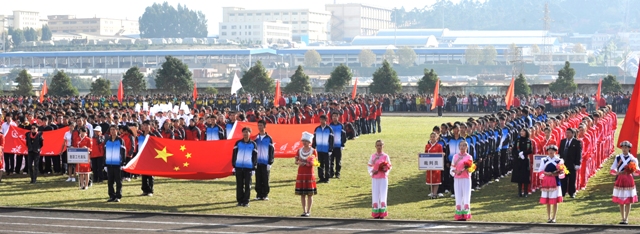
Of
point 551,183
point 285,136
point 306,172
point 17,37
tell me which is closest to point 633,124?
point 551,183

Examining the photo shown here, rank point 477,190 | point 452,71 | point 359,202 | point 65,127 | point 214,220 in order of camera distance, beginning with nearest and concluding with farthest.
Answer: point 214,220
point 359,202
point 477,190
point 65,127
point 452,71

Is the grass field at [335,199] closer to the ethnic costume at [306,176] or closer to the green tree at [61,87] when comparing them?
the ethnic costume at [306,176]

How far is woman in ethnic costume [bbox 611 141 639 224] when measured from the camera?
1620cm

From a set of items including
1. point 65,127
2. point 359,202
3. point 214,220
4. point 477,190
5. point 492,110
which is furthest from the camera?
point 492,110

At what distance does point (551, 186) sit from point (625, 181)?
1.15 metres

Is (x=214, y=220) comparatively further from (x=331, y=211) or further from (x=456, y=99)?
(x=456, y=99)

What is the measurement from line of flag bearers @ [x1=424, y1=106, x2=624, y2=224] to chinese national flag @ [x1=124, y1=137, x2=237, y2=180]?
13.2 ft

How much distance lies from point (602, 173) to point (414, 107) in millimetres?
36897

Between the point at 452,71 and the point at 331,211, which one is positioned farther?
the point at 452,71

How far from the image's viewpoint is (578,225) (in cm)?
1619

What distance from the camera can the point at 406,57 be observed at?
588ft

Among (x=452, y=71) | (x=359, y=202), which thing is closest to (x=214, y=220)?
(x=359, y=202)

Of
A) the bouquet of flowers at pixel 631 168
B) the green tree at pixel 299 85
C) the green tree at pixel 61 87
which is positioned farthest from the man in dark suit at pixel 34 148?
the green tree at pixel 299 85

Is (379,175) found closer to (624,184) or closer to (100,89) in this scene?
(624,184)
